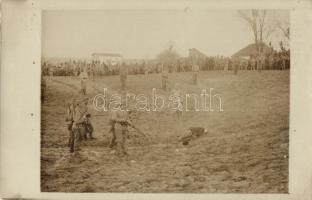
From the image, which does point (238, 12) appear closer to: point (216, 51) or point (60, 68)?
point (216, 51)

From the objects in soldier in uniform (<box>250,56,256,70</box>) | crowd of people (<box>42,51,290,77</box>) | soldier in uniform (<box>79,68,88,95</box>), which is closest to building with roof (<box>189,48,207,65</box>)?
crowd of people (<box>42,51,290,77</box>)

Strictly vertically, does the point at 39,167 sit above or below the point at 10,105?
below

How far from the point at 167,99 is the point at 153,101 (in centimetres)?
3

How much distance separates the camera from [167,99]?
1.06m

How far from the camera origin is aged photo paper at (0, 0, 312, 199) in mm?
1053

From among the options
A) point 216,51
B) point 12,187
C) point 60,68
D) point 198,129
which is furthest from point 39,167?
point 216,51

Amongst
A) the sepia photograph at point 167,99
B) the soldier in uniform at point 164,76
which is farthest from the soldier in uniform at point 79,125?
the soldier in uniform at point 164,76

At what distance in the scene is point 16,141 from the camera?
1.07 metres

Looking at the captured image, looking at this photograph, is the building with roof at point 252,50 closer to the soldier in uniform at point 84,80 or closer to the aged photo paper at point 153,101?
the aged photo paper at point 153,101

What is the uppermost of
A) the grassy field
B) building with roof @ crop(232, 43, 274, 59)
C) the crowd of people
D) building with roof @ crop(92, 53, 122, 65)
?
building with roof @ crop(232, 43, 274, 59)

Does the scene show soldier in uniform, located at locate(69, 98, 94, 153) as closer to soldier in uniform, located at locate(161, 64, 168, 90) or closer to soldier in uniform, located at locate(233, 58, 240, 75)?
soldier in uniform, located at locate(161, 64, 168, 90)

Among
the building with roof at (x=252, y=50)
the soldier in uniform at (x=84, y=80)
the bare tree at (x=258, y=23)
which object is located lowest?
the soldier in uniform at (x=84, y=80)

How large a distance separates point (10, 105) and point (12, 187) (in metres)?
0.20

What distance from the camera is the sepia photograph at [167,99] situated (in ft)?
3.46
